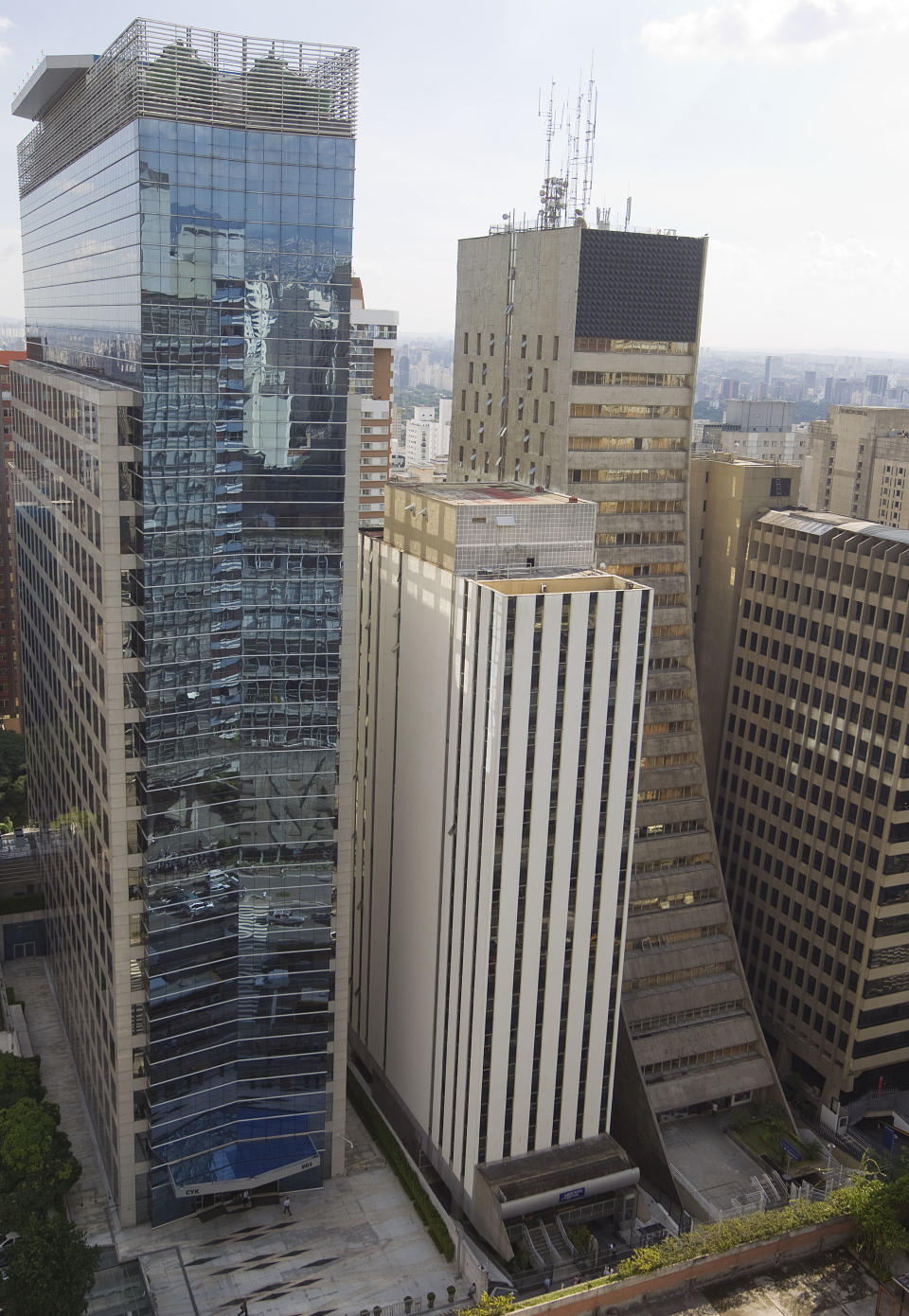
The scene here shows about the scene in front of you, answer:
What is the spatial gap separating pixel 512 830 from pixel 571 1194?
2926 cm

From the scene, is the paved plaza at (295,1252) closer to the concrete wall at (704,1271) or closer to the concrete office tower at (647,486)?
the concrete office tower at (647,486)

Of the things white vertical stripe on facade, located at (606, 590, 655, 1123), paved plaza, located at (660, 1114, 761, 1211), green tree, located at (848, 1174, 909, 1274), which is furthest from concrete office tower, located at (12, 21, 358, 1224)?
green tree, located at (848, 1174, 909, 1274)

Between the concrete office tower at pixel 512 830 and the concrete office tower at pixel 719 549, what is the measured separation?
37.1m

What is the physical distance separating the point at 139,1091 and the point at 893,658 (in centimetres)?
7447

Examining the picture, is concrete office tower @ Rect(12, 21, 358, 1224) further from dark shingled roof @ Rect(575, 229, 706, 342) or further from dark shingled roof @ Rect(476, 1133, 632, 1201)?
dark shingled roof @ Rect(575, 229, 706, 342)

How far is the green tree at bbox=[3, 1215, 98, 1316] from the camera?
3039 inches

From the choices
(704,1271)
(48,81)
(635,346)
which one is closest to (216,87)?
(48,81)

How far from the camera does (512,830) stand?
89.8 metres

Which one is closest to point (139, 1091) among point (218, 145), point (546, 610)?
point (546, 610)

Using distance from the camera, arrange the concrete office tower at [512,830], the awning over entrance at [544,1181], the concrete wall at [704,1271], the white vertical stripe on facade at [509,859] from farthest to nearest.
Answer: the awning over entrance at [544,1181] < the concrete office tower at [512,830] < the white vertical stripe on facade at [509,859] < the concrete wall at [704,1271]

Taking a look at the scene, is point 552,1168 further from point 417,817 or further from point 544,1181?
point 417,817

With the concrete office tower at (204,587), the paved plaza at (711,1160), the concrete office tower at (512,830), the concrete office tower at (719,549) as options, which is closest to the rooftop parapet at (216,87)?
the concrete office tower at (204,587)

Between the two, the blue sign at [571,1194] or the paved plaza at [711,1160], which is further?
the paved plaza at [711,1160]

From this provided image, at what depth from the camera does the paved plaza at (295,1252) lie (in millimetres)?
85375
